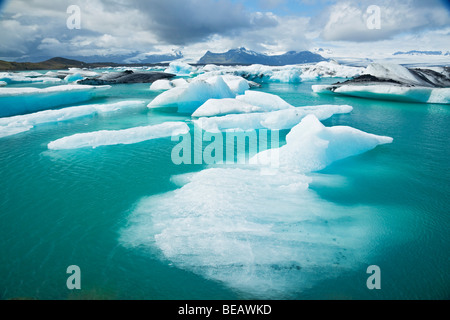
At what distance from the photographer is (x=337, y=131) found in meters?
6.20

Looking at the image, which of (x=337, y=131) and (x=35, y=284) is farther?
(x=337, y=131)

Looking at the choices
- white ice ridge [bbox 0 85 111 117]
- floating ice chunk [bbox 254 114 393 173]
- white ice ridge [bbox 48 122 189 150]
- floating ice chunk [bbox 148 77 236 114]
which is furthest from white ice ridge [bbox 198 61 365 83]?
floating ice chunk [bbox 254 114 393 173]

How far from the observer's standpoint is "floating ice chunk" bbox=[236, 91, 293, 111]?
11570mm

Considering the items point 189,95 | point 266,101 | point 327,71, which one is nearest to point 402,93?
point 266,101

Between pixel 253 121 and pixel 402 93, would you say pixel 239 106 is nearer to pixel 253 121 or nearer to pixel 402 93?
pixel 253 121

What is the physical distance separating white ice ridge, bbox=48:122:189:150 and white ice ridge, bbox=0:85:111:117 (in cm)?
741

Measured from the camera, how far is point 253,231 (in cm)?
336

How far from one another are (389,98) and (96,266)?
18.4 metres

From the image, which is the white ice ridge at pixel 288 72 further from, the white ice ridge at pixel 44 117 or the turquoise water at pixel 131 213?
the turquoise water at pixel 131 213

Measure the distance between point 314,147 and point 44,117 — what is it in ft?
33.7

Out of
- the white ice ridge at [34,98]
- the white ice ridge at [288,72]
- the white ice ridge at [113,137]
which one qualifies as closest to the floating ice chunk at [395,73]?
the white ice ridge at [113,137]

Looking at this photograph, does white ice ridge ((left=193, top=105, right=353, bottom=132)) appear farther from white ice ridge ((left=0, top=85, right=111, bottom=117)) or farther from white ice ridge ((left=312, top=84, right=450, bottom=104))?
white ice ridge ((left=0, top=85, right=111, bottom=117))
